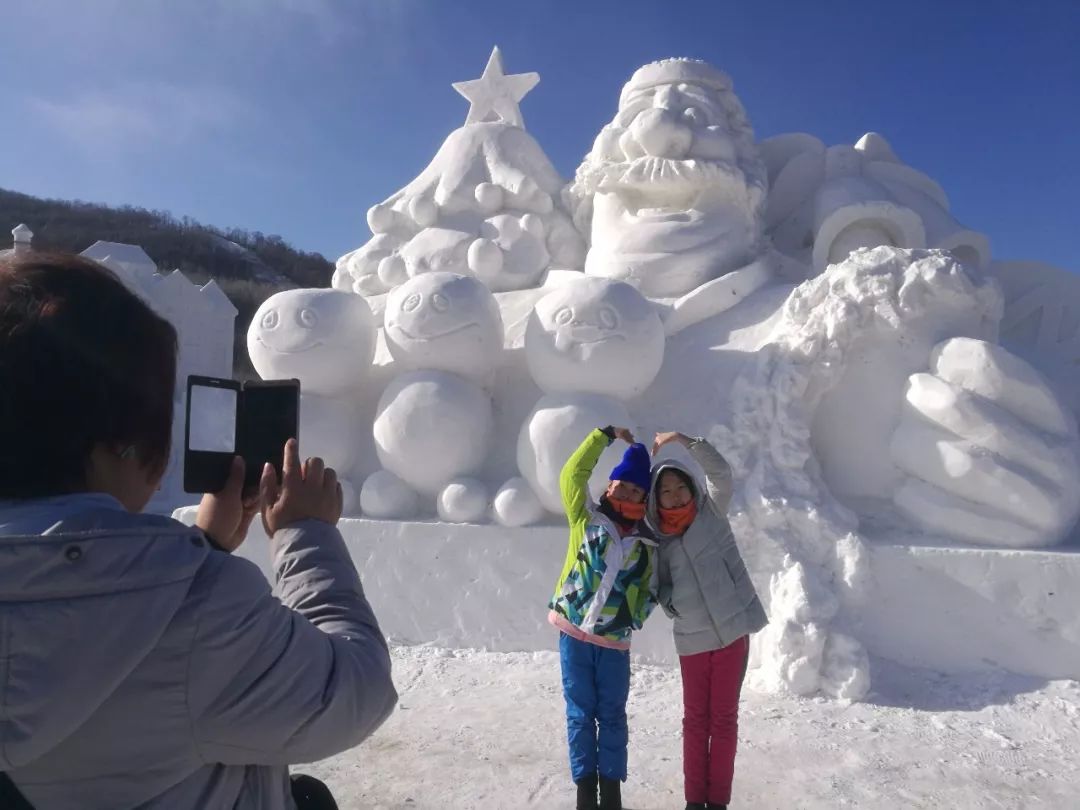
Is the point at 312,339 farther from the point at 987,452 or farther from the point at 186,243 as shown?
the point at 186,243

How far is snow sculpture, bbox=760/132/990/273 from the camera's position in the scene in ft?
14.8

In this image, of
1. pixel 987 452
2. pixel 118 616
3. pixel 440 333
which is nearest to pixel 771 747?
pixel 987 452

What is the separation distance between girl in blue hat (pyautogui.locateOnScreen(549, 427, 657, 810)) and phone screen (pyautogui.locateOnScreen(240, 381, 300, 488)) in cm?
127

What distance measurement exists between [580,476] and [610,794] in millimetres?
847

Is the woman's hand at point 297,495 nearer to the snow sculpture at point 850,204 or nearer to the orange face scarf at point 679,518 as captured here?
the orange face scarf at point 679,518

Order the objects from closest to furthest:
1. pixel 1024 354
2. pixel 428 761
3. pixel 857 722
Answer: pixel 428 761
pixel 857 722
pixel 1024 354

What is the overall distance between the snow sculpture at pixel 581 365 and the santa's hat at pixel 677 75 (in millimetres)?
1858

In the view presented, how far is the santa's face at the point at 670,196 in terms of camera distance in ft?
14.1

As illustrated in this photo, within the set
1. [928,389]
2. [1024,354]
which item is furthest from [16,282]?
[1024,354]

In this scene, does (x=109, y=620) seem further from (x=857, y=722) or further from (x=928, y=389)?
(x=928, y=389)

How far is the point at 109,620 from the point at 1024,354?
4461 millimetres

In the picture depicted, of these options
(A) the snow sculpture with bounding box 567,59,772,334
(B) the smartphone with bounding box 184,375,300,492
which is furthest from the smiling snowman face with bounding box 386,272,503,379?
(B) the smartphone with bounding box 184,375,300,492

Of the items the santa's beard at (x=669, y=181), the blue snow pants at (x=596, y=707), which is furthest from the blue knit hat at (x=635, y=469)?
the santa's beard at (x=669, y=181)

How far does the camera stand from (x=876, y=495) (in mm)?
3451
